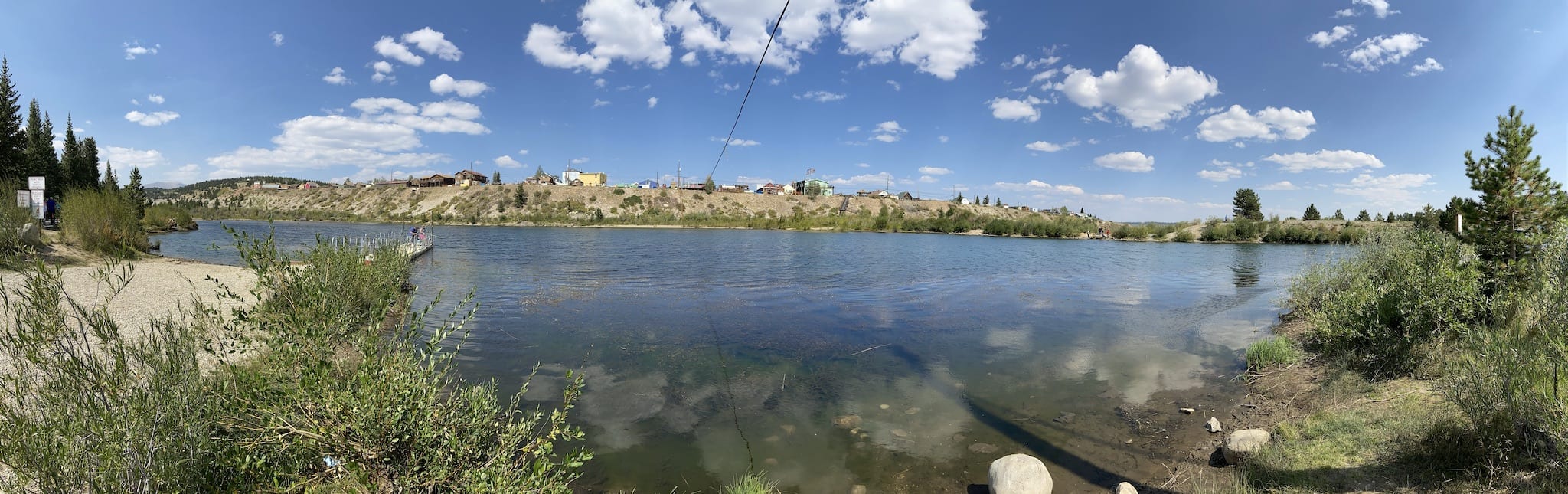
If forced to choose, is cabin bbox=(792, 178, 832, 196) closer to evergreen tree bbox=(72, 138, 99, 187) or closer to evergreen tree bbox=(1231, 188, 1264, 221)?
evergreen tree bbox=(1231, 188, 1264, 221)

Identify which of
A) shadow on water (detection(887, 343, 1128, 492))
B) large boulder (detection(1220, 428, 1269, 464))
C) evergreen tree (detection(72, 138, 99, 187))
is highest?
evergreen tree (detection(72, 138, 99, 187))

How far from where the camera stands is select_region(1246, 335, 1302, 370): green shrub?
421 inches

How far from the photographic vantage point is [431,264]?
28797mm

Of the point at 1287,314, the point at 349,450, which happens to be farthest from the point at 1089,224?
the point at 349,450

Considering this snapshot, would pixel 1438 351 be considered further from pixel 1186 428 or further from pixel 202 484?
pixel 202 484

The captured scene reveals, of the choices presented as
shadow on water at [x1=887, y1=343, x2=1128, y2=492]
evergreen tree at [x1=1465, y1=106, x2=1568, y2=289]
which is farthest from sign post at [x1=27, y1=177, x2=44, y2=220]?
evergreen tree at [x1=1465, y1=106, x2=1568, y2=289]

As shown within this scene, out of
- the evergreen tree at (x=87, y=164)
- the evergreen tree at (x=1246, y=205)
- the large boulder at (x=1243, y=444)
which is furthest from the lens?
the evergreen tree at (x=1246, y=205)

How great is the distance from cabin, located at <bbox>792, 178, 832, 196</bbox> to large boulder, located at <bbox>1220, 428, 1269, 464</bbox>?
129m

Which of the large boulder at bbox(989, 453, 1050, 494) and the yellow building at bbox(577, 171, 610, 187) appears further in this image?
the yellow building at bbox(577, 171, 610, 187)

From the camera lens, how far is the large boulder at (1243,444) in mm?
6609

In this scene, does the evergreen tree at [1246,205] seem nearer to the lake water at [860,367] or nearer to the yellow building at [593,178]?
the lake water at [860,367]

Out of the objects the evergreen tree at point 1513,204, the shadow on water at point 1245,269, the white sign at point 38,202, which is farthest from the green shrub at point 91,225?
the shadow on water at point 1245,269

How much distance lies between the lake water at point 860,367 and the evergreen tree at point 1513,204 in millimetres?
3971

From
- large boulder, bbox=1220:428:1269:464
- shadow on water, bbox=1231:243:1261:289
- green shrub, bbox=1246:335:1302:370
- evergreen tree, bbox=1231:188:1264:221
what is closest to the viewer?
large boulder, bbox=1220:428:1269:464
